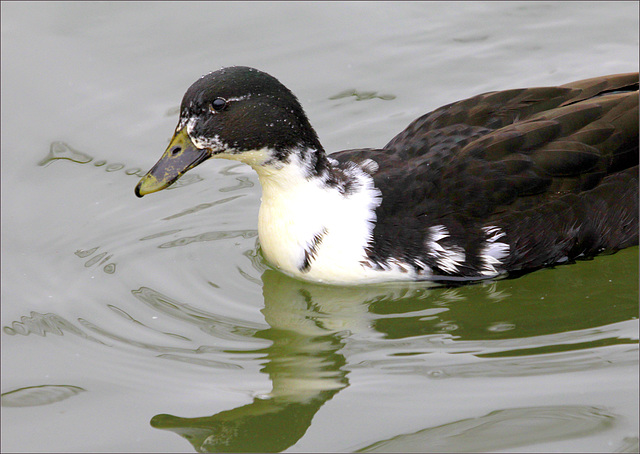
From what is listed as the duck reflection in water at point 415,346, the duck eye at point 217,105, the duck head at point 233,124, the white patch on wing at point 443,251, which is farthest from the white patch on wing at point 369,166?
the duck eye at point 217,105

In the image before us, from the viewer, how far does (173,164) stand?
23.6 ft

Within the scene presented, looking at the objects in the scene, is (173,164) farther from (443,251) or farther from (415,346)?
(415,346)

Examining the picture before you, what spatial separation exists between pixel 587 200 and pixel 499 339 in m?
1.23

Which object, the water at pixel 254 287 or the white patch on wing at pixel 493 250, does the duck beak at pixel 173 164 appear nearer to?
the water at pixel 254 287

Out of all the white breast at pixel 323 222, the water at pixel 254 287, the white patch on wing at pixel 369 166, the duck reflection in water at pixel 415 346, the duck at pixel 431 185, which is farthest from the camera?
the white patch on wing at pixel 369 166

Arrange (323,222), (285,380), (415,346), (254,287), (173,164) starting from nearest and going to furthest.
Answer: (285,380), (415,346), (173,164), (323,222), (254,287)

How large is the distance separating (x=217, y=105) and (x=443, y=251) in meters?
1.85

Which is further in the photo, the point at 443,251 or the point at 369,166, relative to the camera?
the point at 369,166

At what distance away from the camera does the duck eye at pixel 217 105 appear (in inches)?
277

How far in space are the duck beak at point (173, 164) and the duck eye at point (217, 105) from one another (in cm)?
26

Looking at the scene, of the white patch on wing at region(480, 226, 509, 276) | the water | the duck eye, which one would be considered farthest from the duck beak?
the white patch on wing at region(480, 226, 509, 276)

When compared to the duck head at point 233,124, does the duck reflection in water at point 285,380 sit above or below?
below

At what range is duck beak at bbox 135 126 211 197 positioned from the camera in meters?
7.16

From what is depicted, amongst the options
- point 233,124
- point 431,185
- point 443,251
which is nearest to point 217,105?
point 233,124
